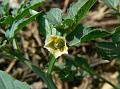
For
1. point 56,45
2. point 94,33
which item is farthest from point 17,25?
point 94,33

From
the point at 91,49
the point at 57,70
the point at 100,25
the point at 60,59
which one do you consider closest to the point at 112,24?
the point at 100,25

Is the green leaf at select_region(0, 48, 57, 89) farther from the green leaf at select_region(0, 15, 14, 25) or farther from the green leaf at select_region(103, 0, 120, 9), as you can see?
the green leaf at select_region(103, 0, 120, 9)

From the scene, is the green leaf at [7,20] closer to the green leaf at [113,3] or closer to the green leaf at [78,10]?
the green leaf at [78,10]

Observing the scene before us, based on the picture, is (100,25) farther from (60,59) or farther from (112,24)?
(60,59)

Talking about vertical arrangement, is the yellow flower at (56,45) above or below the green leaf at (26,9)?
below

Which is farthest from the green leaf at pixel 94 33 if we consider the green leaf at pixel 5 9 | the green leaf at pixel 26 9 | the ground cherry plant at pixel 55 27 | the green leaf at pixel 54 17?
the green leaf at pixel 5 9
